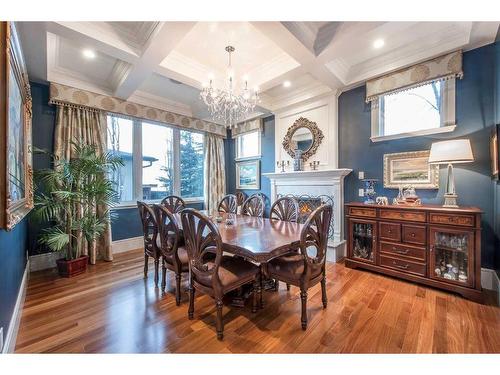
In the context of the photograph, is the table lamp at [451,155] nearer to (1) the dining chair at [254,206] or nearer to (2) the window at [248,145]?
(1) the dining chair at [254,206]

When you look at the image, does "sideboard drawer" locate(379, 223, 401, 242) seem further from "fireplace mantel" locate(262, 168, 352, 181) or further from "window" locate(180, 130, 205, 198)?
"window" locate(180, 130, 205, 198)

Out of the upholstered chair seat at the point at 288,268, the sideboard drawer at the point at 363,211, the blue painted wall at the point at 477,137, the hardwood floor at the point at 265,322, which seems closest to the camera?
the hardwood floor at the point at 265,322

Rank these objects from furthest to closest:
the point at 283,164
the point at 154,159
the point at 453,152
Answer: the point at 154,159
the point at 283,164
the point at 453,152

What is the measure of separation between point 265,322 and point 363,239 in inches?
72.3

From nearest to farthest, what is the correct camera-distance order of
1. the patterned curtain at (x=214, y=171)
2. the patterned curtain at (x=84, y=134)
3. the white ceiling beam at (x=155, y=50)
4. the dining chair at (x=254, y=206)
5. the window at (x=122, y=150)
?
the white ceiling beam at (x=155, y=50) → the patterned curtain at (x=84, y=134) → the dining chair at (x=254, y=206) → the window at (x=122, y=150) → the patterned curtain at (x=214, y=171)

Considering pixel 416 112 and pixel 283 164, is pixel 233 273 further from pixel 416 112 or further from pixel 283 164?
pixel 416 112

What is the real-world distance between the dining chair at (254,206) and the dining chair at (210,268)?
1.37m

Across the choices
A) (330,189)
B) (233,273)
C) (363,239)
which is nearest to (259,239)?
(233,273)

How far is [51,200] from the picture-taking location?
2758 mm

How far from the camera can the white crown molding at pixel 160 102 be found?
3.85 m

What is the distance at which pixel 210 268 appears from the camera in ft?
5.82

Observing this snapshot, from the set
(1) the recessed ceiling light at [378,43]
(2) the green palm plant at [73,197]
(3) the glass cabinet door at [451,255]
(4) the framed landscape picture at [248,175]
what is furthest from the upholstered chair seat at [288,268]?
(4) the framed landscape picture at [248,175]

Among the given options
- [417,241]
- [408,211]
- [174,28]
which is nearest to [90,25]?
[174,28]

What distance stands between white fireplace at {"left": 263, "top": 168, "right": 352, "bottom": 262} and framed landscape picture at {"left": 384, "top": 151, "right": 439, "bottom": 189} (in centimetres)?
52
